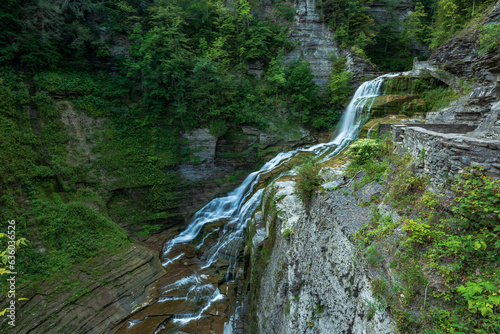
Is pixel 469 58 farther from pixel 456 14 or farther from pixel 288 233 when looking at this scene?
pixel 288 233

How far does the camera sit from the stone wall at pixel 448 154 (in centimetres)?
314

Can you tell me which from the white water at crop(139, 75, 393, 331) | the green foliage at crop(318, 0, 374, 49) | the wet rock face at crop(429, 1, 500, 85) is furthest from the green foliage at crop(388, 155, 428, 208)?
the green foliage at crop(318, 0, 374, 49)

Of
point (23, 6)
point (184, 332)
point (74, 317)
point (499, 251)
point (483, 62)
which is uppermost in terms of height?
point (23, 6)

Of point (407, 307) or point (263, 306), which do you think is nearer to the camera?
point (407, 307)

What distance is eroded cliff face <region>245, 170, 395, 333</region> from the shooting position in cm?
368

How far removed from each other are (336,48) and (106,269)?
21973mm

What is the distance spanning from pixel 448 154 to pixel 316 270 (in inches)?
138

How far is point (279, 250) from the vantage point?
6555 mm

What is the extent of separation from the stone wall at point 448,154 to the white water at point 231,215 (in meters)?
6.35

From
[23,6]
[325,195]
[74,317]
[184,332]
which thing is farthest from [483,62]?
[23,6]

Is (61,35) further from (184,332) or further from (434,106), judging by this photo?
(434,106)

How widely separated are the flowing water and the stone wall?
6.23m

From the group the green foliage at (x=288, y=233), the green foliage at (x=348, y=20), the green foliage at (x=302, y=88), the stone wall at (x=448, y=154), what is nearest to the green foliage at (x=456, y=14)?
the green foliage at (x=348, y=20)

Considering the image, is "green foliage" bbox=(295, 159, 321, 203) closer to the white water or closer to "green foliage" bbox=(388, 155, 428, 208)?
"green foliage" bbox=(388, 155, 428, 208)
